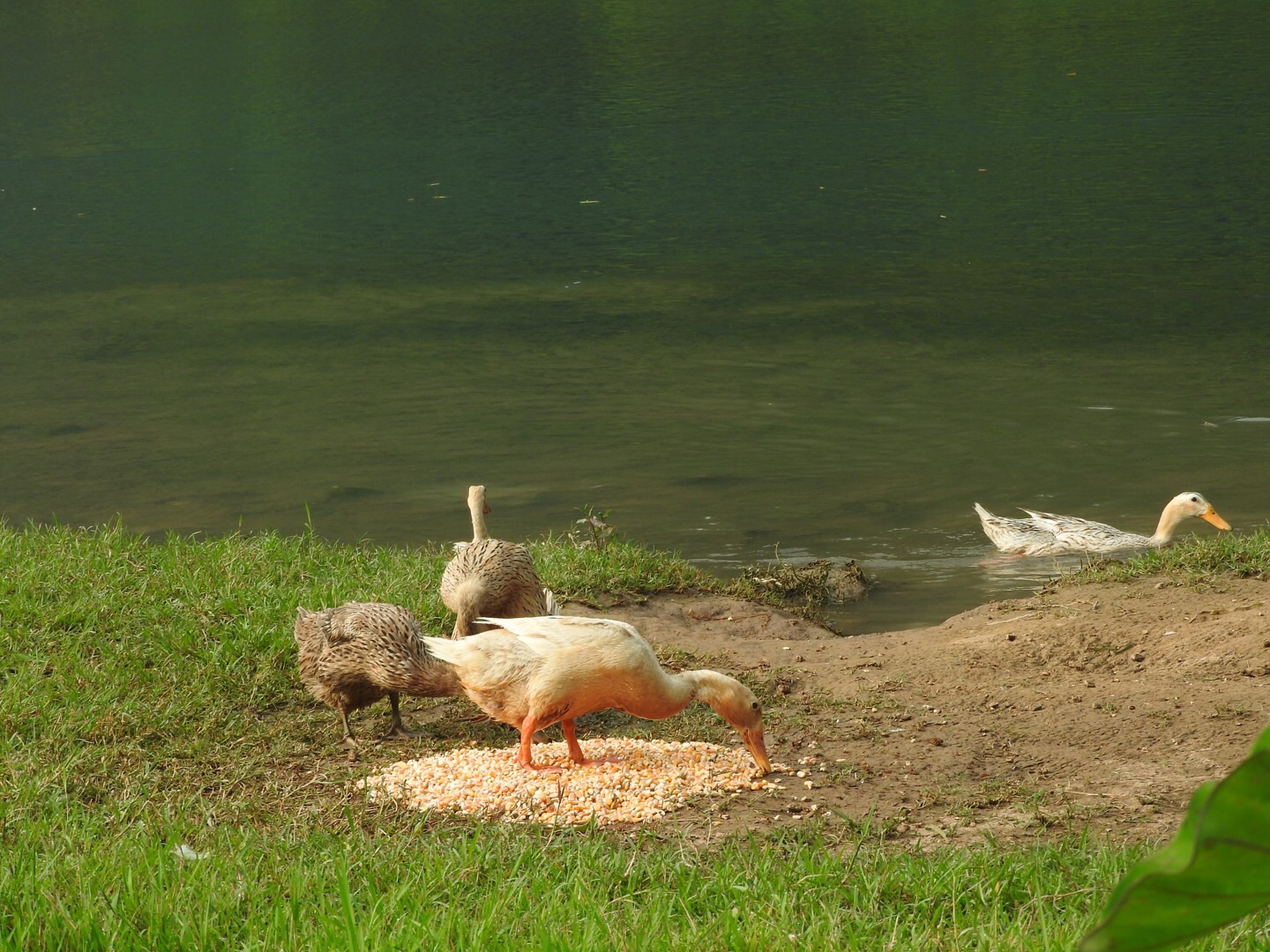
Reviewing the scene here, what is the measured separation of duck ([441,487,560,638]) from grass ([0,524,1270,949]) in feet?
1.08

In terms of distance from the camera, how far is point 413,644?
540 centimetres

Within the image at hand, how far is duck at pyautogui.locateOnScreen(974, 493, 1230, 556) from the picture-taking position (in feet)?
30.3

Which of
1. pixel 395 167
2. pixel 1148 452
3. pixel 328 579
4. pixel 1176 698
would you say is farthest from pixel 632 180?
pixel 1176 698

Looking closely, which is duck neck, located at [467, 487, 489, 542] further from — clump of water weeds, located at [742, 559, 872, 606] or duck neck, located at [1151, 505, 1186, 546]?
duck neck, located at [1151, 505, 1186, 546]

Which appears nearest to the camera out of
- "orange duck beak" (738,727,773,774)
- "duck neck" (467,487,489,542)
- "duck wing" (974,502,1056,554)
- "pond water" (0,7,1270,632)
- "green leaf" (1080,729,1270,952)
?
"green leaf" (1080,729,1270,952)

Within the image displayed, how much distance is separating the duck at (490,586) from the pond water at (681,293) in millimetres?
2125

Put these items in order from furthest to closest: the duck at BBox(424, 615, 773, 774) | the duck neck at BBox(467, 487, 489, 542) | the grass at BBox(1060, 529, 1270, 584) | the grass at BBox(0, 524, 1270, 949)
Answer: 1. the duck neck at BBox(467, 487, 489, 542)
2. the grass at BBox(1060, 529, 1270, 584)
3. the duck at BBox(424, 615, 773, 774)
4. the grass at BBox(0, 524, 1270, 949)

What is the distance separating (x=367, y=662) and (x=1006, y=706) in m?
2.54

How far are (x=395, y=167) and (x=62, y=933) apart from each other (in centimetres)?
2918

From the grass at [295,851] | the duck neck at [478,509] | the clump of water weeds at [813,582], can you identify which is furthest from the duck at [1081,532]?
the grass at [295,851]

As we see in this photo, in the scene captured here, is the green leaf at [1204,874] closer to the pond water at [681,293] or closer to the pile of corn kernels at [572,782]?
the pile of corn kernels at [572,782]

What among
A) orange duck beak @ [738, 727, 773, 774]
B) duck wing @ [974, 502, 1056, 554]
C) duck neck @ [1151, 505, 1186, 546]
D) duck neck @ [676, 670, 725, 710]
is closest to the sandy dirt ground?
orange duck beak @ [738, 727, 773, 774]

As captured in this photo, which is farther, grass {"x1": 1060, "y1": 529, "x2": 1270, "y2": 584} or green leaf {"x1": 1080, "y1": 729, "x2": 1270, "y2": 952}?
grass {"x1": 1060, "y1": 529, "x2": 1270, "y2": 584}

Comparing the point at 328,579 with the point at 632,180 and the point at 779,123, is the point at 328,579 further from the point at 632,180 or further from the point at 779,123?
the point at 779,123
